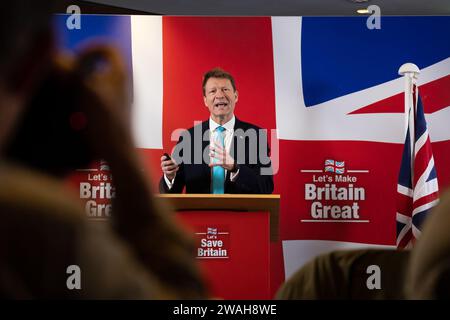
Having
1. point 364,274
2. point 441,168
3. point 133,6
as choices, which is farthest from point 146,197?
point 133,6

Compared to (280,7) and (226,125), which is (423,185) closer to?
(226,125)

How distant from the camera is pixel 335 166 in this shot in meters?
2.72

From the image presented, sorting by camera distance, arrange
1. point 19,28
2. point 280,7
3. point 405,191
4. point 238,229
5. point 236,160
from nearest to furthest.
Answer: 1. point 19,28
2. point 238,229
3. point 405,191
4. point 236,160
5. point 280,7

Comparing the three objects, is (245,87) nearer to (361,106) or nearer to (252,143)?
(252,143)

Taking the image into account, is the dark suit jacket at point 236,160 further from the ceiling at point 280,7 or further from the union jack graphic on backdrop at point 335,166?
the ceiling at point 280,7

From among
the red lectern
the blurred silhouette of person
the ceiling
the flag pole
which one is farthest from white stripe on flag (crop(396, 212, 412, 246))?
the blurred silhouette of person

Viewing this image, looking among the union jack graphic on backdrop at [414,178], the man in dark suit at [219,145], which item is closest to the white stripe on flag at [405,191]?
the union jack graphic on backdrop at [414,178]

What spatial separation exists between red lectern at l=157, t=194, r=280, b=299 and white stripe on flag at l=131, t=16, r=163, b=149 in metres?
0.92

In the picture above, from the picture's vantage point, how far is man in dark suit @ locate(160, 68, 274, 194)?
8.40 ft

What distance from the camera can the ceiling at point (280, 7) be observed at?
3213 millimetres

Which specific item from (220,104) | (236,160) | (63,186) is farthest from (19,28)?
(236,160)

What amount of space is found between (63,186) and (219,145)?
249 cm

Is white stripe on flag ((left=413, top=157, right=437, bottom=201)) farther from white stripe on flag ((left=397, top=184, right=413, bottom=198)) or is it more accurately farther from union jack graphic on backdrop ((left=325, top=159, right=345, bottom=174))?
union jack graphic on backdrop ((left=325, top=159, right=345, bottom=174))
